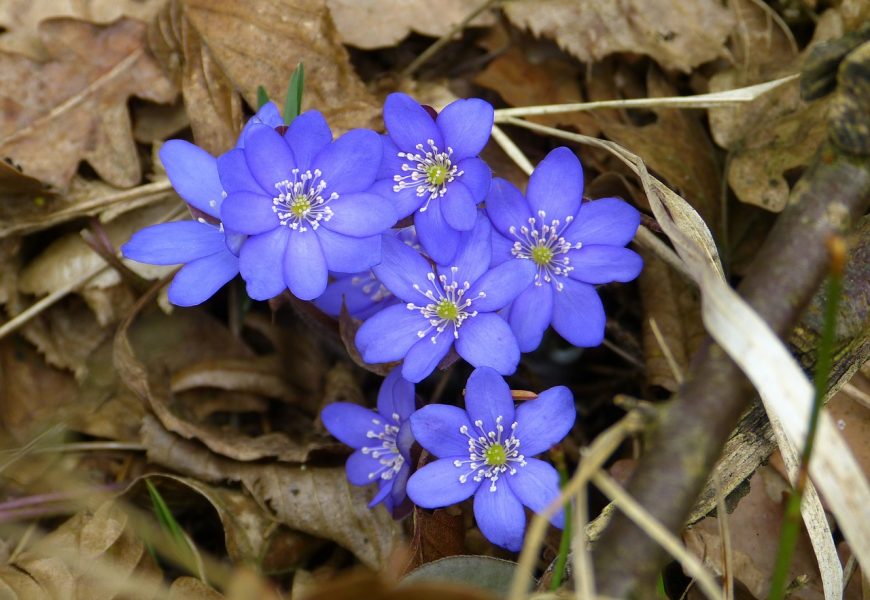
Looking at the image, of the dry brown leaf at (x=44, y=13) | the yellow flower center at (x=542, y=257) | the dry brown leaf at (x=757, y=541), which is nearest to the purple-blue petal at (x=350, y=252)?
the yellow flower center at (x=542, y=257)

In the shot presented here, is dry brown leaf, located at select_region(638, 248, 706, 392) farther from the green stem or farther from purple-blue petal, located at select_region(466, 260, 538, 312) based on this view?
the green stem

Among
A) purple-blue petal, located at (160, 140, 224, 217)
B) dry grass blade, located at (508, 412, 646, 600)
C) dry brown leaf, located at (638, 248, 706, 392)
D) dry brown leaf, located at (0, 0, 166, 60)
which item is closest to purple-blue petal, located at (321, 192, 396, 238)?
purple-blue petal, located at (160, 140, 224, 217)

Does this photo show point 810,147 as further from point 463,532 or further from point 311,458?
point 311,458

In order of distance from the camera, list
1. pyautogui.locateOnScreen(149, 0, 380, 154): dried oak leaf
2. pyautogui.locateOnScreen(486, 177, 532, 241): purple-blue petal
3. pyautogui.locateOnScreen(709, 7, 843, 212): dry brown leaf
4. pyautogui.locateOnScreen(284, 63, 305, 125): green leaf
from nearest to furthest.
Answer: pyautogui.locateOnScreen(486, 177, 532, 241): purple-blue petal < pyautogui.locateOnScreen(284, 63, 305, 125): green leaf < pyautogui.locateOnScreen(709, 7, 843, 212): dry brown leaf < pyautogui.locateOnScreen(149, 0, 380, 154): dried oak leaf

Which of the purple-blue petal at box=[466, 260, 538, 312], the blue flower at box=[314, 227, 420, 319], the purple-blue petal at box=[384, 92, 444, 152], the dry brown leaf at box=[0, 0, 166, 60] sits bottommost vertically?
the blue flower at box=[314, 227, 420, 319]

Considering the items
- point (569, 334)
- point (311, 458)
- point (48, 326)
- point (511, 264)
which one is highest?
point (511, 264)

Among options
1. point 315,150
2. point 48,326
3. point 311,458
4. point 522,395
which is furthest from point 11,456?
point 522,395

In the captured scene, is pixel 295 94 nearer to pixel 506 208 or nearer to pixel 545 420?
pixel 506 208
